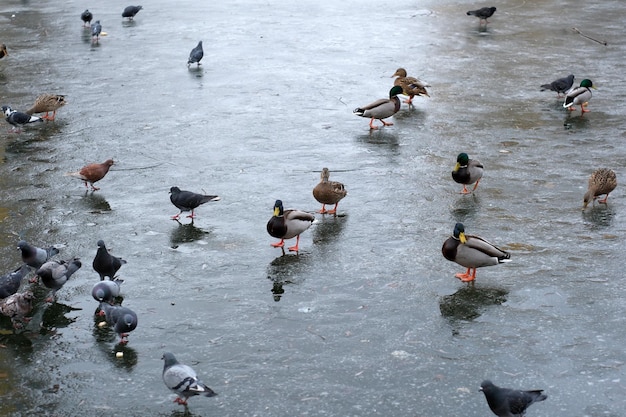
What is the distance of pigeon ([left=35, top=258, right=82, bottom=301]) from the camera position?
7.58 metres

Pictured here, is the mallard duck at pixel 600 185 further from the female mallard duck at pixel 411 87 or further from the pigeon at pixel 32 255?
the pigeon at pixel 32 255

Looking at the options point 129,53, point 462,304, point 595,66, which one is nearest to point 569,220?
point 462,304

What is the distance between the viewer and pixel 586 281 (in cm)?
803

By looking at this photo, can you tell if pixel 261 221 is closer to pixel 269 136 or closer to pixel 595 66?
pixel 269 136

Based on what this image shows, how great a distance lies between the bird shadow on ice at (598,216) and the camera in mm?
9398

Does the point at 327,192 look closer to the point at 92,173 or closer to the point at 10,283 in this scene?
the point at 92,173

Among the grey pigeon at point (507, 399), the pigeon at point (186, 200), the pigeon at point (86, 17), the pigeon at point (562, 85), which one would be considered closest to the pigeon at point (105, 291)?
the pigeon at point (186, 200)

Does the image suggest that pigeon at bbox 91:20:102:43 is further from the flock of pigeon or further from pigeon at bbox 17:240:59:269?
pigeon at bbox 17:240:59:269

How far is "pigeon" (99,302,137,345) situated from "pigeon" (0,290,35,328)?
66 centimetres

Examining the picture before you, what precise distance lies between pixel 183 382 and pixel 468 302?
2.95m

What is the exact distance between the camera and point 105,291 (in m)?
7.43

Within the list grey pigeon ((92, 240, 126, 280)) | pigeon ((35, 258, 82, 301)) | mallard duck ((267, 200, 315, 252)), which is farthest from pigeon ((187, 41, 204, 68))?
pigeon ((35, 258, 82, 301))

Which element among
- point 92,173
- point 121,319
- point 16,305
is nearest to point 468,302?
point 121,319

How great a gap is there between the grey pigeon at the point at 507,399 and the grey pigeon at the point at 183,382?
6.47 feet
